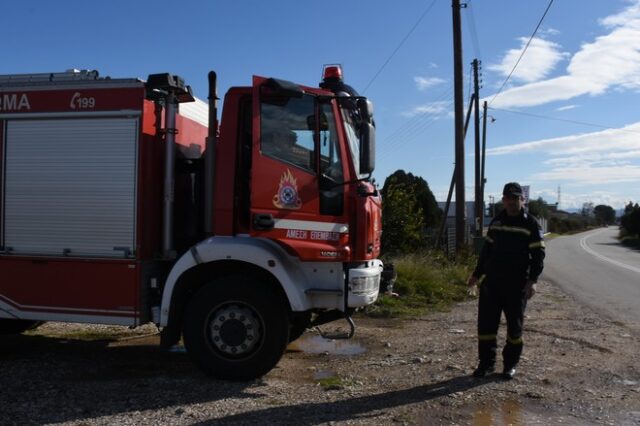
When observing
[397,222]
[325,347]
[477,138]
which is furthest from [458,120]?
[477,138]

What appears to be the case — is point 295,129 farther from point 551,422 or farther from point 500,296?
point 551,422

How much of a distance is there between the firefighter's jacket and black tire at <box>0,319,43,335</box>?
5.66 m

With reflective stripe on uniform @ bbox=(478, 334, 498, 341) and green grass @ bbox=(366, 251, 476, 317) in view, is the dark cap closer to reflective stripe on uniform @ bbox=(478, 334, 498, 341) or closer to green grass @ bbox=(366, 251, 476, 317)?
reflective stripe on uniform @ bbox=(478, 334, 498, 341)

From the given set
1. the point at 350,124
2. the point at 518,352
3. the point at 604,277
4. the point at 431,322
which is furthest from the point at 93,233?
the point at 604,277

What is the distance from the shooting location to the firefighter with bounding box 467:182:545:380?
239 inches

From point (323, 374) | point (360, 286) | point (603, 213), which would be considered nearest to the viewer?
point (360, 286)

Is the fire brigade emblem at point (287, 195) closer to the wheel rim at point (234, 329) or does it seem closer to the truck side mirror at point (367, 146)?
the truck side mirror at point (367, 146)

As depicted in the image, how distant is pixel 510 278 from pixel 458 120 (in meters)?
13.4

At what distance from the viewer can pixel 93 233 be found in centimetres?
620

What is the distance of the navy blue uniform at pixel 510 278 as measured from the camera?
6062 mm

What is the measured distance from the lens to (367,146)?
589cm

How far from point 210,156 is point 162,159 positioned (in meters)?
0.55

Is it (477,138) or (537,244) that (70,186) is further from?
(477,138)

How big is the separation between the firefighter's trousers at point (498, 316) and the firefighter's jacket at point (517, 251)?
82 mm
